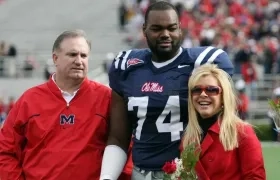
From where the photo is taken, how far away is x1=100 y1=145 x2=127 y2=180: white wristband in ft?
19.9

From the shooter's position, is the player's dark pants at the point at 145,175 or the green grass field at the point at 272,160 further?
the green grass field at the point at 272,160

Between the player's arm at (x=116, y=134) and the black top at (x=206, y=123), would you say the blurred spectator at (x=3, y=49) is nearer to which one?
the player's arm at (x=116, y=134)

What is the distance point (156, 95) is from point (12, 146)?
38.0 inches

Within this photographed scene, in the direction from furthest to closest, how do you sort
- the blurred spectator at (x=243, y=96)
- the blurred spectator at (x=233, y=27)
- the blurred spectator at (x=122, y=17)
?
the blurred spectator at (x=122, y=17) < the blurred spectator at (x=233, y=27) < the blurred spectator at (x=243, y=96)

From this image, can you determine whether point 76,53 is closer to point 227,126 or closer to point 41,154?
point 41,154

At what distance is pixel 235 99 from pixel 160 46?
579 mm

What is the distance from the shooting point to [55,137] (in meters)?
6.22

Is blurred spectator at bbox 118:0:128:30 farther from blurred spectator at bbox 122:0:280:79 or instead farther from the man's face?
the man's face

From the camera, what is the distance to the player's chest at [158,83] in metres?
5.98

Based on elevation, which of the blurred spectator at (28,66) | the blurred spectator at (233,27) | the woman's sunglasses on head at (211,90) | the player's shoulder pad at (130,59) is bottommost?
the blurred spectator at (28,66)

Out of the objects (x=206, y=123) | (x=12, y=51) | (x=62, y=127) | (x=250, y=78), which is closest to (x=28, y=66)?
(x=12, y=51)

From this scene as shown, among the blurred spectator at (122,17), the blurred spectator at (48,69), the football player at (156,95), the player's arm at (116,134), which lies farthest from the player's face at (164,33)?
the blurred spectator at (122,17)

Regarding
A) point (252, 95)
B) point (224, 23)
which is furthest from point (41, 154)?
point (224, 23)

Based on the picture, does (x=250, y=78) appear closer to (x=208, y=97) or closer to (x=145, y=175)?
(x=145, y=175)
